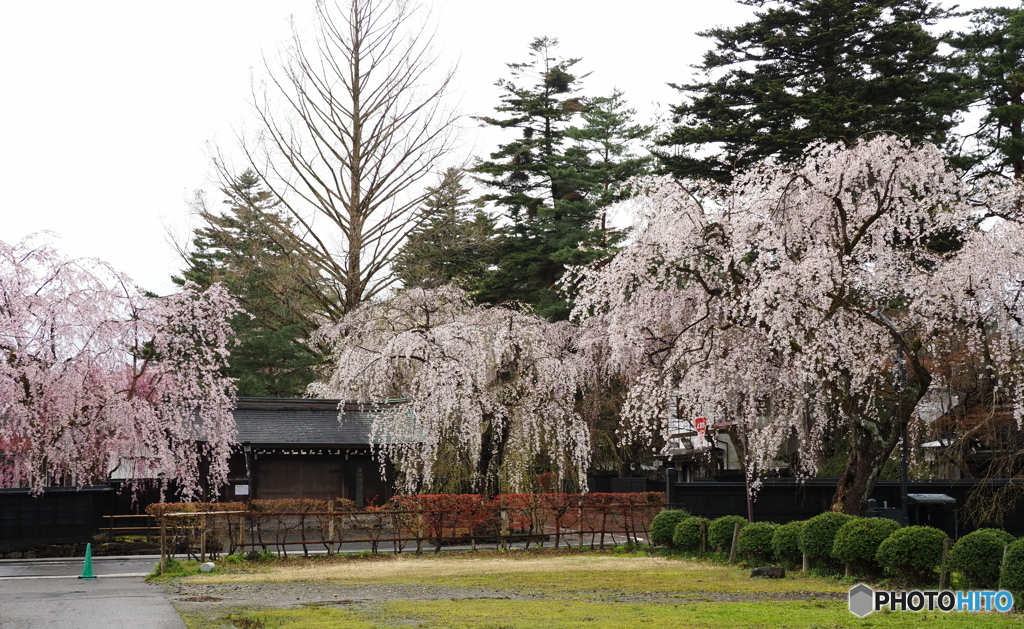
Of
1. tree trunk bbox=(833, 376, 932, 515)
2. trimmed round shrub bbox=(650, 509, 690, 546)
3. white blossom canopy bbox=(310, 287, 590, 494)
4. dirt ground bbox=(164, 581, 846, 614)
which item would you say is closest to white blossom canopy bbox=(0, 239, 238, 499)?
white blossom canopy bbox=(310, 287, 590, 494)

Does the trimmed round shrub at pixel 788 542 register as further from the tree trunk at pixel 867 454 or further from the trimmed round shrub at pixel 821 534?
the tree trunk at pixel 867 454

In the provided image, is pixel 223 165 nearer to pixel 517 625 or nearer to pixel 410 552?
pixel 410 552

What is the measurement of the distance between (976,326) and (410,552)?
13.7 metres

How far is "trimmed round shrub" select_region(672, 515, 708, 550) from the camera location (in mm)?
19859

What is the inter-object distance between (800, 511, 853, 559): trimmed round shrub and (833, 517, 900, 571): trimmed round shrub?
0.52 meters

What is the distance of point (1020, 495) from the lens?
1944 centimetres

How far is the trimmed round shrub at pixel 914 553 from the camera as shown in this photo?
13703 mm

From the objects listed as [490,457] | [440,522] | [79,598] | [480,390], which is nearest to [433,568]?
[440,522]

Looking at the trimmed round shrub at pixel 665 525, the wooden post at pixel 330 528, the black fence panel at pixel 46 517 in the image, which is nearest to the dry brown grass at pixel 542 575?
the trimmed round shrub at pixel 665 525

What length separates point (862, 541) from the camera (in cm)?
1489

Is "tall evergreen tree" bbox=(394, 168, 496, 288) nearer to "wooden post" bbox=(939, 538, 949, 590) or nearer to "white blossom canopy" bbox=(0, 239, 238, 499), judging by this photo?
"white blossom canopy" bbox=(0, 239, 238, 499)

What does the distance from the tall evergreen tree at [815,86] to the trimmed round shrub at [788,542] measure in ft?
45.6

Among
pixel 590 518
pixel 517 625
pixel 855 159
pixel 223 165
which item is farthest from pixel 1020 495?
pixel 223 165

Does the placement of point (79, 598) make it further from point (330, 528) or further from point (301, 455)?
point (301, 455)
